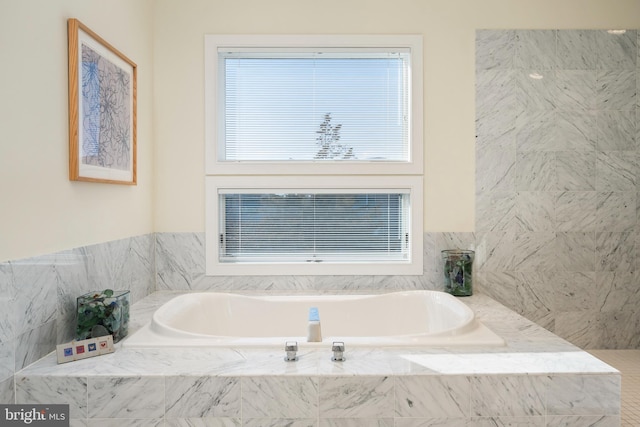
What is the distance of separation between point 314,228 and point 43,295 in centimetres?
168

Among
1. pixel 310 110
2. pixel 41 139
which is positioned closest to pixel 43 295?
pixel 41 139

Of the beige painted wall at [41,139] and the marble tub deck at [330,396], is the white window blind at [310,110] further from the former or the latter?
the marble tub deck at [330,396]

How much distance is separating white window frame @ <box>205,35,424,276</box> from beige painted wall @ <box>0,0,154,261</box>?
68 centimetres

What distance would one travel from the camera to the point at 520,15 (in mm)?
3021

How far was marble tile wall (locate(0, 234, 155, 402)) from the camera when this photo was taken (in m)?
1.61

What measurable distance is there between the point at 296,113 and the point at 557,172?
172 centimetres

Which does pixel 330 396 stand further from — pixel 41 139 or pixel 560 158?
pixel 560 158

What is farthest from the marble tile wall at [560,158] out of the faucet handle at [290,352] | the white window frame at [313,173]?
the faucet handle at [290,352]

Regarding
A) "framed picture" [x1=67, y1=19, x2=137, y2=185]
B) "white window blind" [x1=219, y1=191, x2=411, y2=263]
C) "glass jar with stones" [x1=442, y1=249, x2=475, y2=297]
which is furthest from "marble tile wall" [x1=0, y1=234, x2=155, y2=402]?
"glass jar with stones" [x1=442, y1=249, x2=475, y2=297]

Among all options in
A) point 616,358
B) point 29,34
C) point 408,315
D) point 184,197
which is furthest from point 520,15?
point 29,34

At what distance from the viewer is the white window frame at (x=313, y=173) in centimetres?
299

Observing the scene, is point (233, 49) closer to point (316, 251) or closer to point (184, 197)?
point (184, 197)

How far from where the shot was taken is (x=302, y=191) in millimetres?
3035

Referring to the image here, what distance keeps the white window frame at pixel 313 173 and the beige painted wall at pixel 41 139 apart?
26.6 inches
